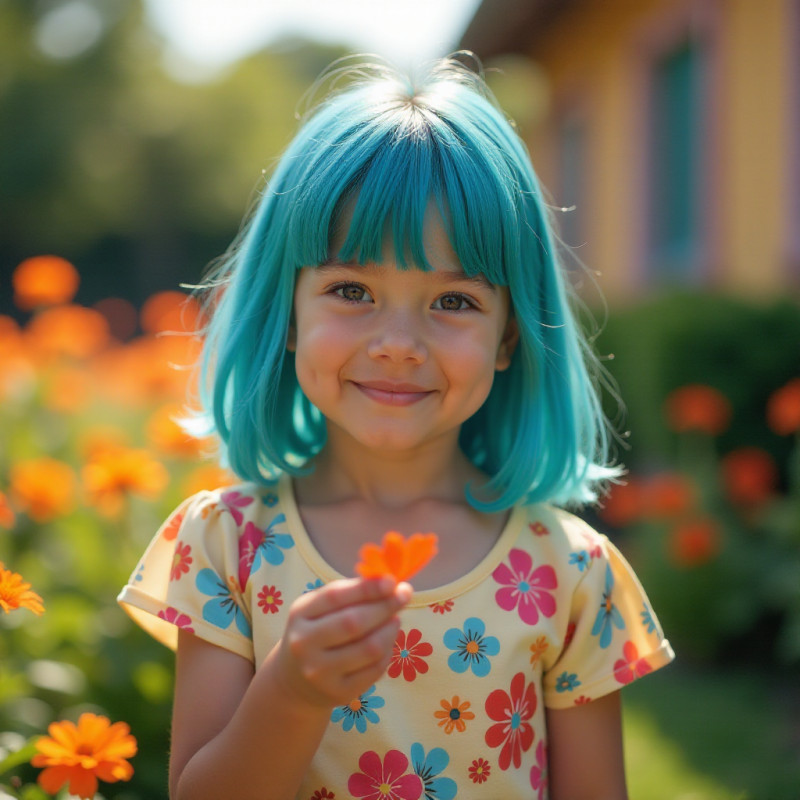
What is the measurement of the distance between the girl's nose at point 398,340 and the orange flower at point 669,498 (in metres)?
2.48

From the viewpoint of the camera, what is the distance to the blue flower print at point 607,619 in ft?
5.59

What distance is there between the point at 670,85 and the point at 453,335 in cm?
603

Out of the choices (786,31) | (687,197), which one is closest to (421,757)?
(786,31)

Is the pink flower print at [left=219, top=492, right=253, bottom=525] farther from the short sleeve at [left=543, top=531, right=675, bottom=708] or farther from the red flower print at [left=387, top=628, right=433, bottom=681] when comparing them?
the short sleeve at [left=543, top=531, right=675, bottom=708]

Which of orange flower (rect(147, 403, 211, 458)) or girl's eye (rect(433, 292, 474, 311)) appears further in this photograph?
orange flower (rect(147, 403, 211, 458))

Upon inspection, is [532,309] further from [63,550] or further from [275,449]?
[63,550]

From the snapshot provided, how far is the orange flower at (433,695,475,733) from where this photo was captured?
156cm

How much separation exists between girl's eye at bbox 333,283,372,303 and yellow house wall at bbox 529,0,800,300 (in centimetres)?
396

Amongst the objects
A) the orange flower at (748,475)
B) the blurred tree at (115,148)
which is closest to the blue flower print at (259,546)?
the orange flower at (748,475)

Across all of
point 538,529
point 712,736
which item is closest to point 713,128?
point 712,736

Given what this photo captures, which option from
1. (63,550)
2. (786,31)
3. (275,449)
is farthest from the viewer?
(786,31)

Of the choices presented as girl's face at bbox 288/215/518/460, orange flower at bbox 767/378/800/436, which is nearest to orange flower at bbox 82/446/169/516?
girl's face at bbox 288/215/518/460

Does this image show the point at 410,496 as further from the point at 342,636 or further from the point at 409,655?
the point at 342,636

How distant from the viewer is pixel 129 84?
32.4 metres
